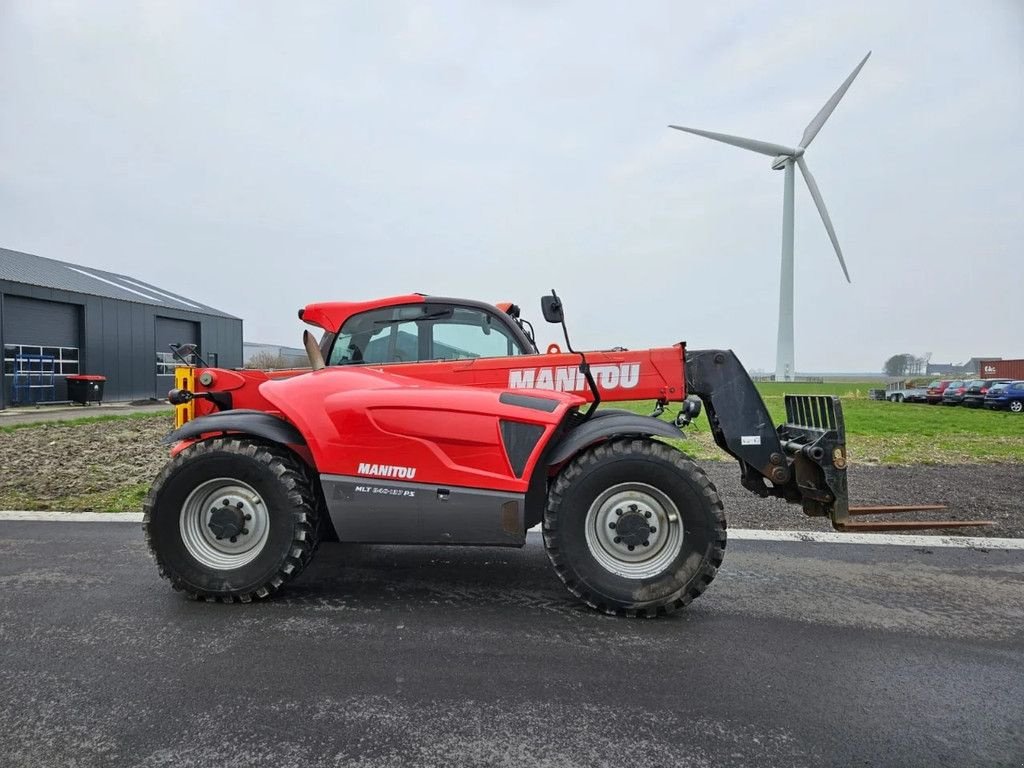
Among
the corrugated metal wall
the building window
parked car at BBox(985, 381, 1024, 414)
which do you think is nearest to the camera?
the building window

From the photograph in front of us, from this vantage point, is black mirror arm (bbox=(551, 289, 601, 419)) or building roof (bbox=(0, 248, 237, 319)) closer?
black mirror arm (bbox=(551, 289, 601, 419))

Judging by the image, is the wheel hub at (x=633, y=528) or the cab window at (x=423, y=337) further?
the cab window at (x=423, y=337)

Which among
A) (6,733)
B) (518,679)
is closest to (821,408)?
(518,679)

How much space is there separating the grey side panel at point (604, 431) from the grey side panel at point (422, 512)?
378 mm

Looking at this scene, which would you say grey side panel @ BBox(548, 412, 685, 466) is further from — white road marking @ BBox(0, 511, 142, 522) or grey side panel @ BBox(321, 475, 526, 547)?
white road marking @ BBox(0, 511, 142, 522)

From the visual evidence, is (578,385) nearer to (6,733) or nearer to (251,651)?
(251,651)

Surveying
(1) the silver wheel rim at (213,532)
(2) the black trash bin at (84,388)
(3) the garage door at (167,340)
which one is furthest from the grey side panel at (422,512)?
(3) the garage door at (167,340)

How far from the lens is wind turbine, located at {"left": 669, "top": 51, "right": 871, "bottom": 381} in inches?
1168

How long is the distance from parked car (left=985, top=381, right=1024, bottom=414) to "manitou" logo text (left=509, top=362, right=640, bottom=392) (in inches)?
1179

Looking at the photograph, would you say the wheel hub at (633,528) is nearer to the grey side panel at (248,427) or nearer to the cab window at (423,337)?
the cab window at (423,337)

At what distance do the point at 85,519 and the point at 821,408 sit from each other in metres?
6.18

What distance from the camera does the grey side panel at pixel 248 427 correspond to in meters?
3.38

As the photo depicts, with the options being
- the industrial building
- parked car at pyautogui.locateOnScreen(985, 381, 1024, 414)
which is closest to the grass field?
parked car at pyautogui.locateOnScreen(985, 381, 1024, 414)

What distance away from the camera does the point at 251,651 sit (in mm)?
2719
